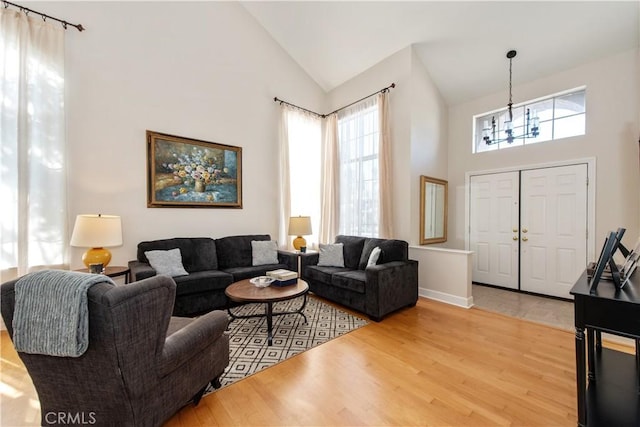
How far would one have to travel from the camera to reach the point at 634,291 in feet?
4.38

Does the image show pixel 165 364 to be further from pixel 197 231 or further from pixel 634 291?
pixel 197 231

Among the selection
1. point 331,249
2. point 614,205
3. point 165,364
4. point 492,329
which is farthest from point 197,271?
point 614,205

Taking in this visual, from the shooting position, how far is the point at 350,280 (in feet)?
10.7

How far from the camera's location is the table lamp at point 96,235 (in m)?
2.54

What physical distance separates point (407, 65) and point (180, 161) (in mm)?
3603

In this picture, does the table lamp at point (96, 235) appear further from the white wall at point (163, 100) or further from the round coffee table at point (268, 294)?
the round coffee table at point (268, 294)

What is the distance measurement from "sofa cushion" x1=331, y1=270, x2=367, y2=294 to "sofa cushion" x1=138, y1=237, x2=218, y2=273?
171 centimetres

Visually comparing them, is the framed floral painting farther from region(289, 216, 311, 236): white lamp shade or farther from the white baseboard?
the white baseboard

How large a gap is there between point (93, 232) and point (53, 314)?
5.97 ft

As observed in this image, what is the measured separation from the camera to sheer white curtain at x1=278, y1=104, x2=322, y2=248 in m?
4.75

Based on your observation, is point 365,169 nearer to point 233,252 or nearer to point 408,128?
point 408,128

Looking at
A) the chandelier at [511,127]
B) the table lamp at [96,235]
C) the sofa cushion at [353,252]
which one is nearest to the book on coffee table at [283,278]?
the sofa cushion at [353,252]

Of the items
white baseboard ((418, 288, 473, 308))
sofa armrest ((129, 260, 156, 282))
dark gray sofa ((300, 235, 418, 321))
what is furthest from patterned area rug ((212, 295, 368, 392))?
white baseboard ((418, 288, 473, 308))

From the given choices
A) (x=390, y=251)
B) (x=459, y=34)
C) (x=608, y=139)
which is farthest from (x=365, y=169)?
(x=608, y=139)
